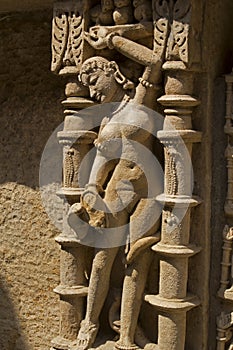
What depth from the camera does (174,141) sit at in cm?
289

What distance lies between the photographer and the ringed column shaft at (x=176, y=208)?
2.89m

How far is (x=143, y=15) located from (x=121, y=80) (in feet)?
1.10

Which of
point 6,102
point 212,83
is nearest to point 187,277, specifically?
point 212,83

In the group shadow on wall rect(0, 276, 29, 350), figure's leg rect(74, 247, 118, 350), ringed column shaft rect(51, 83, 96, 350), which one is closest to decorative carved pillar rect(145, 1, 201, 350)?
figure's leg rect(74, 247, 118, 350)

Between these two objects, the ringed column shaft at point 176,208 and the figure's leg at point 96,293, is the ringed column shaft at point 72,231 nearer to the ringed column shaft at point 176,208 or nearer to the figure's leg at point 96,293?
the figure's leg at point 96,293

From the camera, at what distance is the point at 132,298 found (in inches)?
121

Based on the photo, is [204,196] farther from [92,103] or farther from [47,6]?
[47,6]

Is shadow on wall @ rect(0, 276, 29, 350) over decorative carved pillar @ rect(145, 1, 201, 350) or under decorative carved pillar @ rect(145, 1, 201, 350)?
under

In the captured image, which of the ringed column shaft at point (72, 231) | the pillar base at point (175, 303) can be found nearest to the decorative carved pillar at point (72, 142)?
the ringed column shaft at point (72, 231)

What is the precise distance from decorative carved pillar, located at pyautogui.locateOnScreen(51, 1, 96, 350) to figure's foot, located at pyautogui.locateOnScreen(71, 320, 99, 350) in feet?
0.27

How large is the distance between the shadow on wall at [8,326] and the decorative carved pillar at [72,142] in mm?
773

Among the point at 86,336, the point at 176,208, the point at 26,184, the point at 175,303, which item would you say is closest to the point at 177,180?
the point at 176,208

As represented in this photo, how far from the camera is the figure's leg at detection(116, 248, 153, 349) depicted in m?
3.06

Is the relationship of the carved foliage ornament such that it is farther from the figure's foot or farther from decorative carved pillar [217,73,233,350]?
the figure's foot
